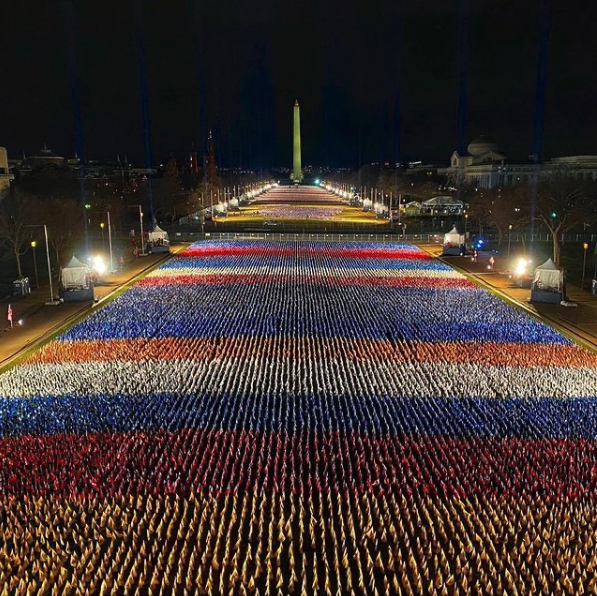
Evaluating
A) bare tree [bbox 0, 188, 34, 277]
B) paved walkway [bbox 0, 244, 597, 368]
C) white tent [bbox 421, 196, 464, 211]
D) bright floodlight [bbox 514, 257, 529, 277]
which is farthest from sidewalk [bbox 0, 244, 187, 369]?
white tent [bbox 421, 196, 464, 211]

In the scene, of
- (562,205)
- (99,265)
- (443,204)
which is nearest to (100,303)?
(99,265)

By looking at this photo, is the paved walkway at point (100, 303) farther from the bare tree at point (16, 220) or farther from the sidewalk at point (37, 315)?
the bare tree at point (16, 220)

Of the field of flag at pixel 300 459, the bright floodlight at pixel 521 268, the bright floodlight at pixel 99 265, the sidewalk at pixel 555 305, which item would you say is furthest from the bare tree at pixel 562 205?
the bright floodlight at pixel 99 265

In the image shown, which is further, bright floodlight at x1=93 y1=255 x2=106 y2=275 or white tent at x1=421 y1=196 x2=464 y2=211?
white tent at x1=421 y1=196 x2=464 y2=211

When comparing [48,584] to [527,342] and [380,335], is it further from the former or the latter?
[527,342]

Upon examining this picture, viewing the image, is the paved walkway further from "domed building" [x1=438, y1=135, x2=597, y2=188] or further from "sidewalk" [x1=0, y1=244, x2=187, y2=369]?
"domed building" [x1=438, y1=135, x2=597, y2=188]

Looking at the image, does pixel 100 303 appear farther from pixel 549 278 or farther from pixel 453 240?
pixel 453 240

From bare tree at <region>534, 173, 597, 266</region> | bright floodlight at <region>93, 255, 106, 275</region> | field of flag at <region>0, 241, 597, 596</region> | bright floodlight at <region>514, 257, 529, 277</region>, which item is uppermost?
bare tree at <region>534, 173, 597, 266</region>
